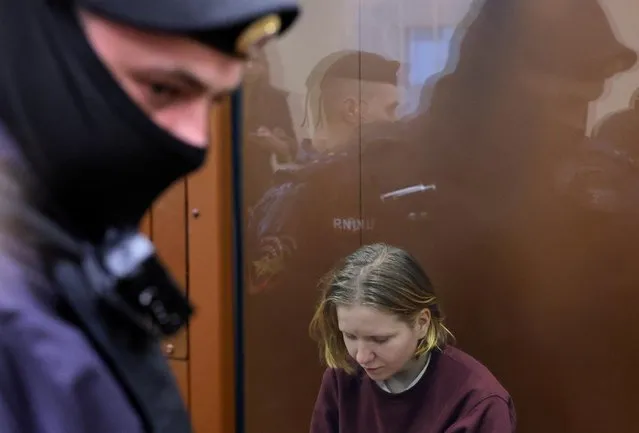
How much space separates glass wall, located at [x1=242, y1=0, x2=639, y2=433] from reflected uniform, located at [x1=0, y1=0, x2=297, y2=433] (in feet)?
3.26

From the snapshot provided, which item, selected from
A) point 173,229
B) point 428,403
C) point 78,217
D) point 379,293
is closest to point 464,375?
point 428,403

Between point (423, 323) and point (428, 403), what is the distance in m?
0.12

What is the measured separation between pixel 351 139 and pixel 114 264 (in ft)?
3.46

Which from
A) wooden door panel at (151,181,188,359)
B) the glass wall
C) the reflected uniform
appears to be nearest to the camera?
the reflected uniform

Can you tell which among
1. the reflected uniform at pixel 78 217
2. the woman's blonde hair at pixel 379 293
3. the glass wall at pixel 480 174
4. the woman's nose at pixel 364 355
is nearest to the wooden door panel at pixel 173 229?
the glass wall at pixel 480 174

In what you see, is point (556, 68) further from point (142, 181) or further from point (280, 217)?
point (142, 181)

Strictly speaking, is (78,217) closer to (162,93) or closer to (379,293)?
(162,93)

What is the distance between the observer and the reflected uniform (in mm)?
377

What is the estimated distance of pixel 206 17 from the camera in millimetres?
417

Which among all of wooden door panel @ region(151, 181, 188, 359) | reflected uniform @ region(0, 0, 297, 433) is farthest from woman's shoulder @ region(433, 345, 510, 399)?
reflected uniform @ region(0, 0, 297, 433)

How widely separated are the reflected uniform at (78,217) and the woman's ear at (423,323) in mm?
721

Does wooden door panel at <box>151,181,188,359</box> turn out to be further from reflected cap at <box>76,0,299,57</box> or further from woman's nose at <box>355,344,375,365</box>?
reflected cap at <box>76,0,299,57</box>

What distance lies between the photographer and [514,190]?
1.40 m

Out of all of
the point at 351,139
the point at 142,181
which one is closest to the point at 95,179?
the point at 142,181
